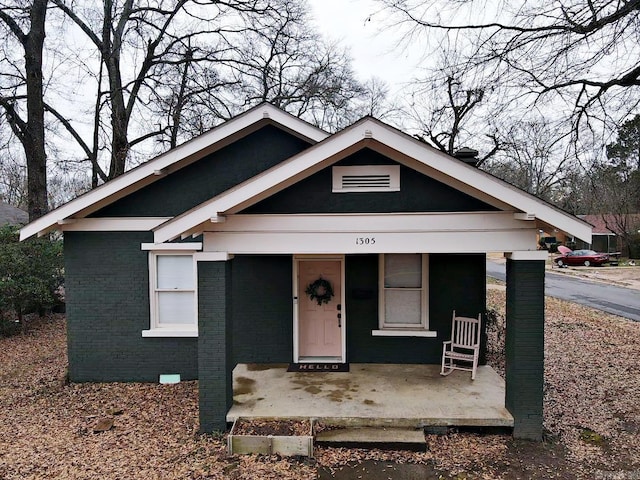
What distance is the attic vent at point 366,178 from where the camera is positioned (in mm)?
5930

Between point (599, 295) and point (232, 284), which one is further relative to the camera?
point (599, 295)

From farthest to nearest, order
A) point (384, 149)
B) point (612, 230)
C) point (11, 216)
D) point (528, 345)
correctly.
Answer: point (612, 230), point (11, 216), point (384, 149), point (528, 345)

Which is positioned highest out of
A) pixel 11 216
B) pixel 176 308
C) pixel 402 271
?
pixel 11 216

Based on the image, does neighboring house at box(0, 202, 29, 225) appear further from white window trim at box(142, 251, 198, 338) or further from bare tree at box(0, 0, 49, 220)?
white window trim at box(142, 251, 198, 338)

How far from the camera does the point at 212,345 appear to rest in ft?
19.4

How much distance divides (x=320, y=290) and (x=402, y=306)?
1.62m

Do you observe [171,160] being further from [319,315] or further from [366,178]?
[319,315]

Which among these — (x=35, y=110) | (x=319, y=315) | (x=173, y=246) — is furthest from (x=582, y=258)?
(x=35, y=110)

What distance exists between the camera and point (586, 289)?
21.4m

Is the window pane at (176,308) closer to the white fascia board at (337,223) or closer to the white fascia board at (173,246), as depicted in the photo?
the white fascia board at (173,246)

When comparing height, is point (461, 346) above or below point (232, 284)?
below

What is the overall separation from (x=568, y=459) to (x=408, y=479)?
6.96ft

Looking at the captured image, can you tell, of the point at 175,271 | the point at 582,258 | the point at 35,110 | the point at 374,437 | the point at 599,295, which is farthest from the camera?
the point at 582,258

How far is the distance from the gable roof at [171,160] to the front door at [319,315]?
8.09 feet
